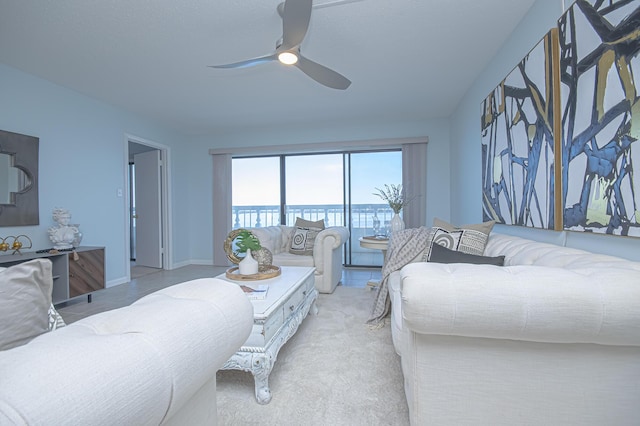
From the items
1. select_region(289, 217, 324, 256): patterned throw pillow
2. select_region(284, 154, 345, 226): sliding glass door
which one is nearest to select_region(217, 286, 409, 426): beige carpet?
select_region(289, 217, 324, 256): patterned throw pillow

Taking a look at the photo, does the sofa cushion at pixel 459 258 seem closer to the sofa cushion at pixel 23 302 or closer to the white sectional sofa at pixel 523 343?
the white sectional sofa at pixel 523 343

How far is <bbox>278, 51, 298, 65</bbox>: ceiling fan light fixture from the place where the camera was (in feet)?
6.89

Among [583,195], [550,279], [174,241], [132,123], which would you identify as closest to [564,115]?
[583,195]

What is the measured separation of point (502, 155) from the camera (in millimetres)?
2279

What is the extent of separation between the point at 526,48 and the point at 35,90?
447 cm

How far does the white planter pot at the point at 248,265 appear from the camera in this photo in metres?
2.21

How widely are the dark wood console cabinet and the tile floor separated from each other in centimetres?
15

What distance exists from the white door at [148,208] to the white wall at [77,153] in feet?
2.24

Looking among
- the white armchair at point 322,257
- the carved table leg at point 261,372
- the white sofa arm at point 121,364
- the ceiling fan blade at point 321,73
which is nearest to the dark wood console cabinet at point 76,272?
the white armchair at point 322,257

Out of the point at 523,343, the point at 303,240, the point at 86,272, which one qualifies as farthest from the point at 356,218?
the point at 523,343

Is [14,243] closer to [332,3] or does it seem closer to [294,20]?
[294,20]

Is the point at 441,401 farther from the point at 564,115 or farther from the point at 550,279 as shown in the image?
the point at 564,115

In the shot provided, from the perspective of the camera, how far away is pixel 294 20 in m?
1.74

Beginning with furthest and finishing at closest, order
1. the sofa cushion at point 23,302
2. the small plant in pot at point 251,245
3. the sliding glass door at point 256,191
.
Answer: the sliding glass door at point 256,191 < the small plant in pot at point 251,245 < the sofa cushion at point 23,302
